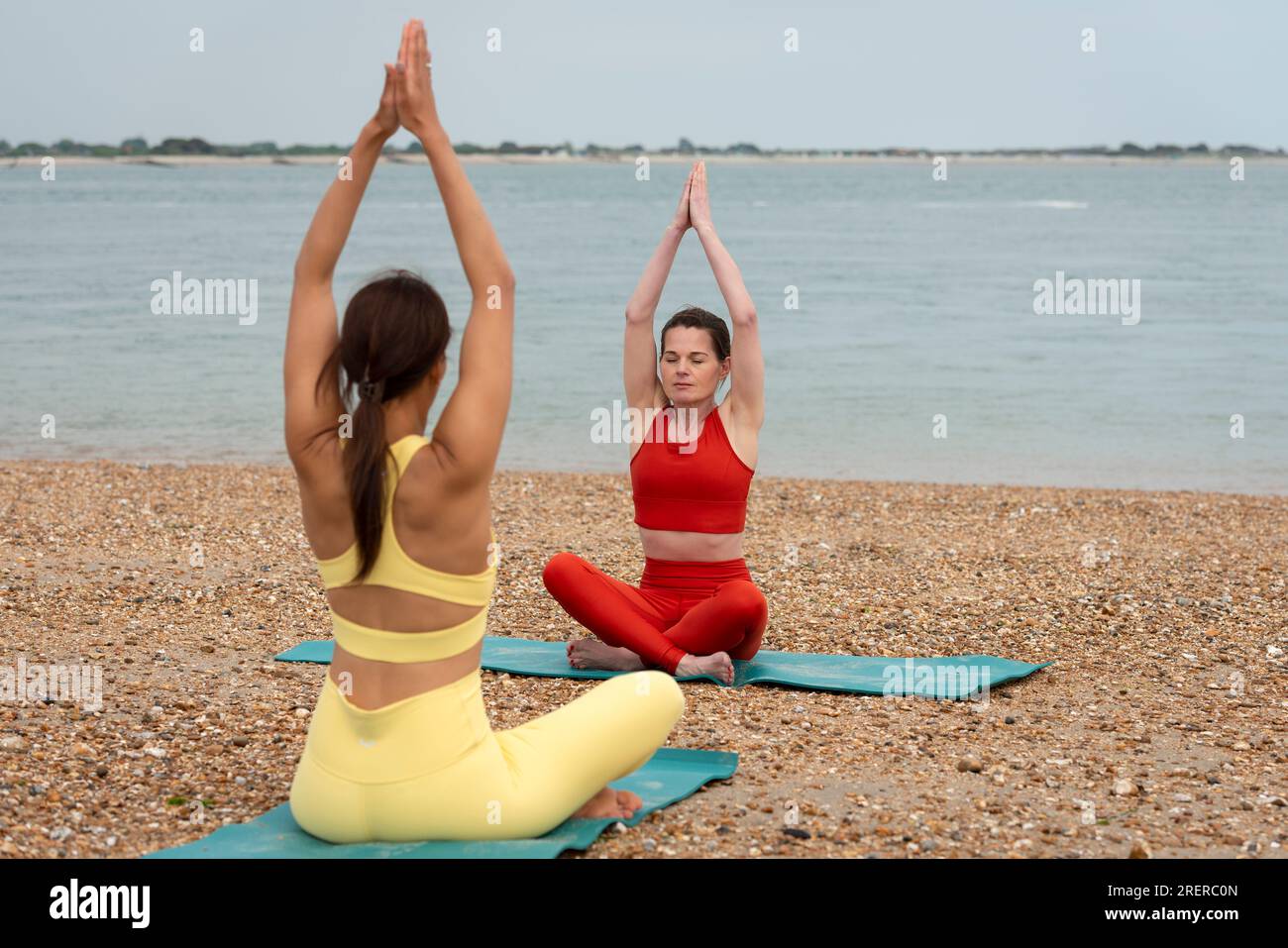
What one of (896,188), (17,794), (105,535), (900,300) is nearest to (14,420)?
(105,535)

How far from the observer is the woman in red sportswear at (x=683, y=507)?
6414mm

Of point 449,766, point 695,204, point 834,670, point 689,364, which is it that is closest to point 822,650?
point 834,670

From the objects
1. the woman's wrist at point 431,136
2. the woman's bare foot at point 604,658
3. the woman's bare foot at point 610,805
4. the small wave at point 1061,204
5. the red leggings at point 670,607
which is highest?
the small wave at point 1061,204

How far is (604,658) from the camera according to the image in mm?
6559

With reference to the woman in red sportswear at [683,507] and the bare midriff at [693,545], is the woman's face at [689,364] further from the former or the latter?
the bare midriff at [693,545]

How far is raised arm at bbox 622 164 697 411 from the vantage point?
636 centimetres

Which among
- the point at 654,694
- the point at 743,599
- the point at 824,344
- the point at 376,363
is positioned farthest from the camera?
the point at 824,344

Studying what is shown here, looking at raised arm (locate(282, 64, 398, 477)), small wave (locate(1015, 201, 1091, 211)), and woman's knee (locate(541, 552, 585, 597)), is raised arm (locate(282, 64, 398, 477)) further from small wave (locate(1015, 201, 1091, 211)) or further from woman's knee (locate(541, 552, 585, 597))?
small wave (locate(1015, 201, 1091, 211))

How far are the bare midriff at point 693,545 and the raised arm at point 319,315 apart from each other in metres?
2.98

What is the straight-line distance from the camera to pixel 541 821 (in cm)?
411

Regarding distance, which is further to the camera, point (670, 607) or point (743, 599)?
point (670, 607)

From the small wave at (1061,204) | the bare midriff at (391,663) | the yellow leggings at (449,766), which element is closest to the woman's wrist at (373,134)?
the bare midriff at (391,663)

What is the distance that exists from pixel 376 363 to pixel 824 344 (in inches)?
811

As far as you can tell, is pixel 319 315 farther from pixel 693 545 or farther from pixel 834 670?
pixel 834 670
